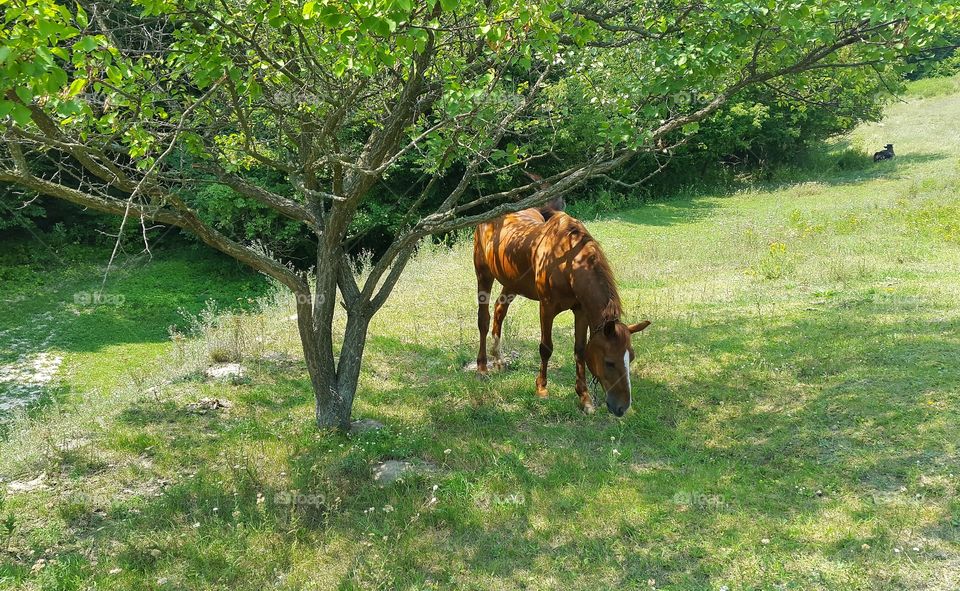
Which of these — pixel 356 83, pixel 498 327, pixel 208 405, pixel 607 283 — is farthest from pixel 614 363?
pixel 208 405

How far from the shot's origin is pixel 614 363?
21.1 feet

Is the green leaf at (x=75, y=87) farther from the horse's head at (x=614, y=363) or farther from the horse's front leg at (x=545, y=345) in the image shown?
the horse's front leg at (x=545, y=345)

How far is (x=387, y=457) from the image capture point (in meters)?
6.07

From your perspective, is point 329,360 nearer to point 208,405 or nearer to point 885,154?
point 208,405

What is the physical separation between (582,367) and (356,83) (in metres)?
3.96

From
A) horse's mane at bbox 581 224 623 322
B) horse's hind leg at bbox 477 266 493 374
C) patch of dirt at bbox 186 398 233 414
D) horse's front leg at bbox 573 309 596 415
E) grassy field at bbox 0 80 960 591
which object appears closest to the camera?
grassy field at bbox 0 80 960 591

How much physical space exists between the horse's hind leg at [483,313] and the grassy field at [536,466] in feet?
1.15

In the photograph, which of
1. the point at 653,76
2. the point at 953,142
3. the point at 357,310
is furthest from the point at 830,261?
the point at 953,142

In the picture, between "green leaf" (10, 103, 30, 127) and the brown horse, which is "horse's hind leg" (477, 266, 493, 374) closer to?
the brown horse

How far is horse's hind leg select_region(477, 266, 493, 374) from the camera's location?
28.5ft

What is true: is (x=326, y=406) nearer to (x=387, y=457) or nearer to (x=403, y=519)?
(x=387, y=457)

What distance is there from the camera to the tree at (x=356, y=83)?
14.5ft

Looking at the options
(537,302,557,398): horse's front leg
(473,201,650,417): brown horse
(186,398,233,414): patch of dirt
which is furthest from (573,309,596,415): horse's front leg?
(186,398,233,414): patch of dirt

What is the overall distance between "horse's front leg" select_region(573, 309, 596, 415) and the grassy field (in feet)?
0.46
